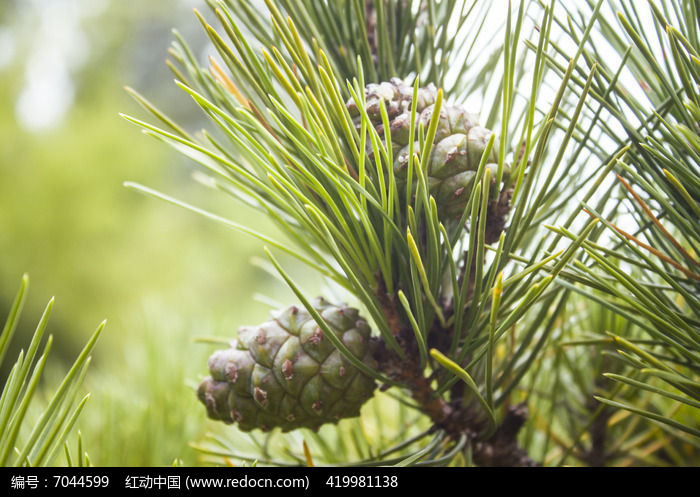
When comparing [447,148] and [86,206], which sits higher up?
[86,206]

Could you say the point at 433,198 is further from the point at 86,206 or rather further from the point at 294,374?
the point at 86,206

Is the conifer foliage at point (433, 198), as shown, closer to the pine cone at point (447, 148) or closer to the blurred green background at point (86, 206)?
the pine cone at point (447, 148)

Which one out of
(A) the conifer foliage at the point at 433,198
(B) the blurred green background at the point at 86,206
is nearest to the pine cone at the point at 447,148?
(A) the conifer foliage at the point at 433,198

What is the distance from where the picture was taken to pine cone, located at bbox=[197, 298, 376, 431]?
0.69ft

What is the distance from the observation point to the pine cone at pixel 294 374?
21cm

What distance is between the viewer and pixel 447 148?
7.6 inches

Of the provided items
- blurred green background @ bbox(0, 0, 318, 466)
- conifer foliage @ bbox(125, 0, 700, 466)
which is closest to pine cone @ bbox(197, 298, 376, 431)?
conifer foliage @ bbox(125, 0, 700, 466)

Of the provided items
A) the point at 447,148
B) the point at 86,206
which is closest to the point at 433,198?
the point at 447,148

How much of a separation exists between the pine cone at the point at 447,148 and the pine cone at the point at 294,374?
2.6 inches

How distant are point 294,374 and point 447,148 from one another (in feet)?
0.35

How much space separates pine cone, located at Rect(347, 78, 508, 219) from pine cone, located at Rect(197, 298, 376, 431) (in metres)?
0.07

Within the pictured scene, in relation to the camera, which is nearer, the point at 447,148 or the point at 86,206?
the point at 447,148

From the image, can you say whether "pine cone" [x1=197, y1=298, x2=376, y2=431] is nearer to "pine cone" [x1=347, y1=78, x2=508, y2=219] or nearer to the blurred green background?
"pine cone" [x1=347, y1=78, x2=508, y2=219]
